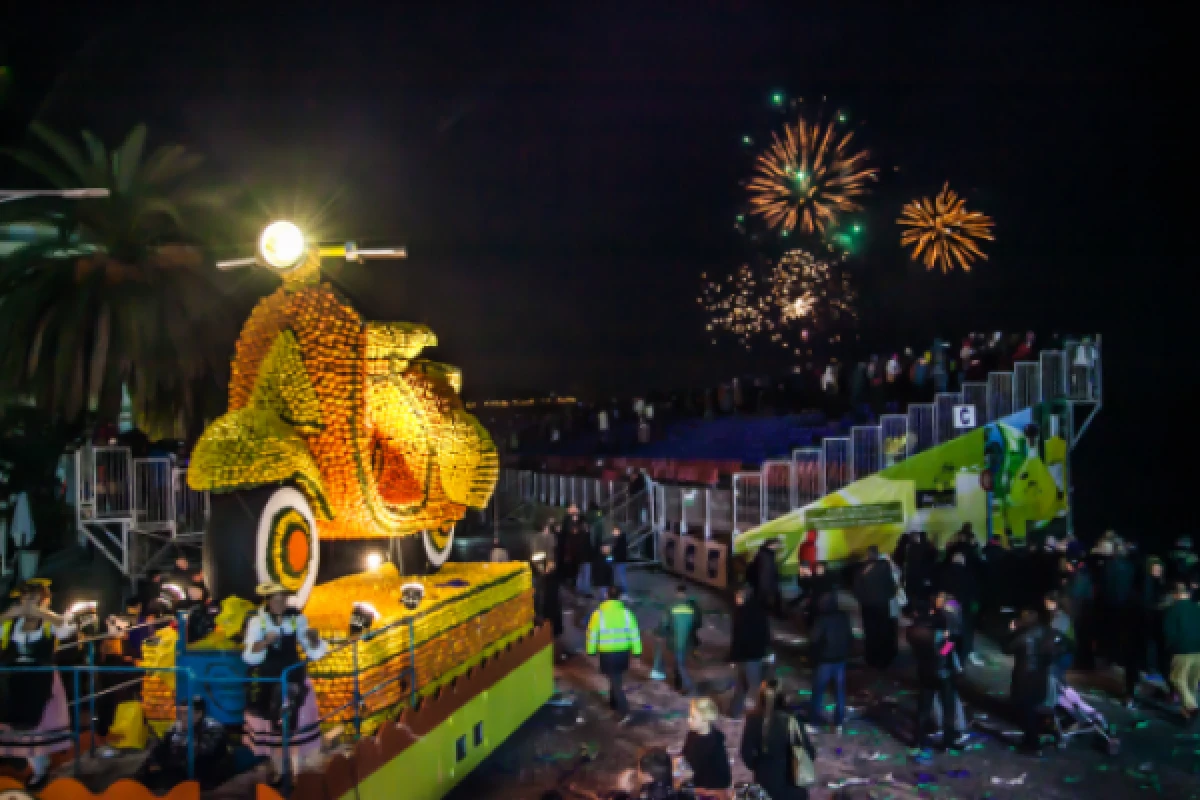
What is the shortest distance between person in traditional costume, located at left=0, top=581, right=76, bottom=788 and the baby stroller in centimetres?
923

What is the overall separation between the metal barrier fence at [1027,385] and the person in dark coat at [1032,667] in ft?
38.9

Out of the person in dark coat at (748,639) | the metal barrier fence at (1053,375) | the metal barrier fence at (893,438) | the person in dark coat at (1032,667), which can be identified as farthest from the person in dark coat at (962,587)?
the metal barrier fence at (1053,375)

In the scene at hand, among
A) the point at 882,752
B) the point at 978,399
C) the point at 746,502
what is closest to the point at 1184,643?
the point at 882,752

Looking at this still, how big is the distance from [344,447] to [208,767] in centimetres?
308

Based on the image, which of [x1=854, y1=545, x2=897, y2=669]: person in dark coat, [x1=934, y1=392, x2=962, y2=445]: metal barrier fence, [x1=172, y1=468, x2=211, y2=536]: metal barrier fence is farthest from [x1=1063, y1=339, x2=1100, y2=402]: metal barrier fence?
[x1=172, y1=468, x2=211, y2=536]: metal barrier fence

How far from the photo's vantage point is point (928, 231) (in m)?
25.1

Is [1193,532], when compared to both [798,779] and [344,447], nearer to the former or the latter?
[798,779]

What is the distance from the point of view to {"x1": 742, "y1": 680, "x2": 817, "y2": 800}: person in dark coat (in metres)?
6.49

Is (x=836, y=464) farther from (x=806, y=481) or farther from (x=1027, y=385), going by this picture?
(x=1027, y=385)

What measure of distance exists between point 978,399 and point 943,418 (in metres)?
1.06

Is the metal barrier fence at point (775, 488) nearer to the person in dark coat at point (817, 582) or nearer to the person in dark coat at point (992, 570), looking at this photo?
the person in dark coat at point (992, 570)

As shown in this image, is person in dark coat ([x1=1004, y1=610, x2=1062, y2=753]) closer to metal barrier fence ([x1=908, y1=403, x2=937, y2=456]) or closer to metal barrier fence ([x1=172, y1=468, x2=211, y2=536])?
metal barrier fence ([x1=908, y1=403, x2=937, y2=456])

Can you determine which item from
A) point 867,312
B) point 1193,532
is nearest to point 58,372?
point 1193,532

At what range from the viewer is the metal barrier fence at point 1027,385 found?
20.3 meters
